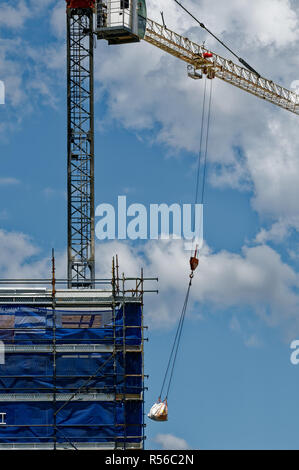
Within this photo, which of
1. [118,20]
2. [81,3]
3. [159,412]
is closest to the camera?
[159,412]

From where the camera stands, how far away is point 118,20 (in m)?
120

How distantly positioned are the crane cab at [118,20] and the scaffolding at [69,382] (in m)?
39.0

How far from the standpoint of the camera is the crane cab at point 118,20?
119938mm

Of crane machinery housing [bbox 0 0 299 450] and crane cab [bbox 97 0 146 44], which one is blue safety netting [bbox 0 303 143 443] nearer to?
crane machinery housing [bbox 0 0 299 450]

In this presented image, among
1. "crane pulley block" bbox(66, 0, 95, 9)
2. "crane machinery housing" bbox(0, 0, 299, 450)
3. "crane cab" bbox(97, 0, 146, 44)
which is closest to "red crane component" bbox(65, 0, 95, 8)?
"crane pulley block" bbox(66, 0, 95, 9)

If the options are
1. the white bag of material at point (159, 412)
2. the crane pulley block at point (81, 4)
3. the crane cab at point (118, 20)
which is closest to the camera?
the white bag of material at point (159, 412)

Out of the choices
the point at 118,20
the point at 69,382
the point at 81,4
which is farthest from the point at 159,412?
the point at 81,4

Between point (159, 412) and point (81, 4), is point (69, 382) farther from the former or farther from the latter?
point (81, 4)

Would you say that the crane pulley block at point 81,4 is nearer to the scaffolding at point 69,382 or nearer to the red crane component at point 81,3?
the red crane component at point 81,3

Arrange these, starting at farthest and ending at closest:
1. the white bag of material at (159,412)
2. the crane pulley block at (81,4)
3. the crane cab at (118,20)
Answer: the crane pulley block at (81,4) < the crane cab at (118,20) < the white bag of material at (159,412)

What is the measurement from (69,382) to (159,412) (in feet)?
19.9

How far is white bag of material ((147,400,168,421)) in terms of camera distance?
8538 cm

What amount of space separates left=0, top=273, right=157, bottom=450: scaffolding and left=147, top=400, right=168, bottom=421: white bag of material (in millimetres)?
986

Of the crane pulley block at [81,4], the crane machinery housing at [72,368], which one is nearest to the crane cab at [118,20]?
the crane pulley block at [81,4]
